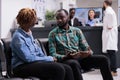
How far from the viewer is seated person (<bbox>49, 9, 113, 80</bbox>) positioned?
3014mm

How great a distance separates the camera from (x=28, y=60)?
250 cm

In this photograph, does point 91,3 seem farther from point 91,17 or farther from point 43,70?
point 43,70

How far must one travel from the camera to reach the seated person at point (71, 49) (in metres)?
3.01

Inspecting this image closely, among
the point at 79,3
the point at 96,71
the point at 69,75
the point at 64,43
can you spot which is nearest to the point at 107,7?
the point at 96,71

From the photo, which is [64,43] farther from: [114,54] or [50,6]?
[50,6]

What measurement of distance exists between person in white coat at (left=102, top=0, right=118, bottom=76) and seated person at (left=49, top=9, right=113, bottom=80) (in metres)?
1.63

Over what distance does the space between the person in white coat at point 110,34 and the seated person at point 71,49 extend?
1627 mm

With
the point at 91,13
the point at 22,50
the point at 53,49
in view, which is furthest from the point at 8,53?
the point at 91,13

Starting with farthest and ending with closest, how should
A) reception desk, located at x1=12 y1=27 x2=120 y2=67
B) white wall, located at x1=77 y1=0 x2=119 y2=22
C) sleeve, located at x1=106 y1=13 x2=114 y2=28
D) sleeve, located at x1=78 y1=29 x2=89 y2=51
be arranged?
white wall, located at x1=77 y1=0 x2=119 y2=22
reception desk, located at x1=12 y1=27 x2=120 y2=67
sleeve, located at x1=106 y1=13 x2=114 y2=28
sleeve, located at x1=78 y1=29 x2=89 y2=51

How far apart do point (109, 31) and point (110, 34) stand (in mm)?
55

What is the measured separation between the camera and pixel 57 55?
301 centimetres

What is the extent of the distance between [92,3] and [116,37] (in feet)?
23.8

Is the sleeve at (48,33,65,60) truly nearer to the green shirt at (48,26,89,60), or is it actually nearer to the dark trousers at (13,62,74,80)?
the green shirt at (48,26,89,60)

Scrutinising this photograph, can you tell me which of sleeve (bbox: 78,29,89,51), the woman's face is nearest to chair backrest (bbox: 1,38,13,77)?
sleeve (bbox: 78,29,89,51)
